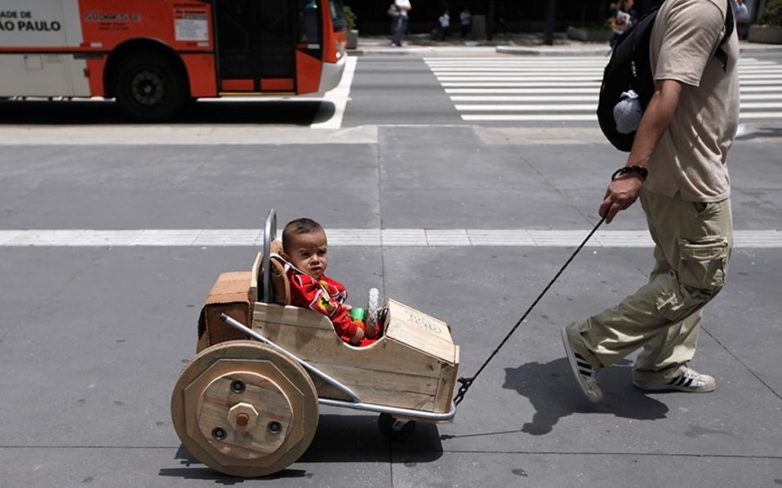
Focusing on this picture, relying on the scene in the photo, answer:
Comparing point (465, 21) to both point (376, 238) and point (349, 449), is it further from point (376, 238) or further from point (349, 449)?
point (349, 449)

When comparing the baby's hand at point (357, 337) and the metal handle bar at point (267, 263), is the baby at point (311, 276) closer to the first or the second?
the baby's hand at point (357, 337)

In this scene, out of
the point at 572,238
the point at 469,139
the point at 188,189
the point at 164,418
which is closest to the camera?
the point at 164,418

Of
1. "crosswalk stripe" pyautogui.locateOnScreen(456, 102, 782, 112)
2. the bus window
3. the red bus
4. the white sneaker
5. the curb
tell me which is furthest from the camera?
the curb

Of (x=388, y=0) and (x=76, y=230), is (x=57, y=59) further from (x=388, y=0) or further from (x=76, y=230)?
(x=388, y=0)

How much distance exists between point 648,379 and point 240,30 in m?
10.2

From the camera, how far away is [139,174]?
902 cm

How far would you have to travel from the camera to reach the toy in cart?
10.5 ft

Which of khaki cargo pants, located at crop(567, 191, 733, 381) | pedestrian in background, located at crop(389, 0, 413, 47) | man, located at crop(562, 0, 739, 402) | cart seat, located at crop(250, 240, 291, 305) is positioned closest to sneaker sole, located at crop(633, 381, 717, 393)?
man, located at crop(562, 0, 739, 402)

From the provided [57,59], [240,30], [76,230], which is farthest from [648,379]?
[57,59]

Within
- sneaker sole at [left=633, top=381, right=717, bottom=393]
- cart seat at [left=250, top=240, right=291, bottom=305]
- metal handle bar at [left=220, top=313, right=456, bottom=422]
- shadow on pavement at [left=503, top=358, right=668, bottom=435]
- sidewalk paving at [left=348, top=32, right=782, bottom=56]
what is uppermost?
A: cart seat at [left=250, top=240, right=291, bottom=305]

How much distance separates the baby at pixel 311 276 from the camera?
3.35m

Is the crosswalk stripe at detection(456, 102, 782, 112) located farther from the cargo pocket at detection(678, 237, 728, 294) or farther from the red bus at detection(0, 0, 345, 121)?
the cargo pocket at detection(678, 237, 728, 294)

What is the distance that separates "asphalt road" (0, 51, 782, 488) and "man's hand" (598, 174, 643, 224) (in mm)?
1075

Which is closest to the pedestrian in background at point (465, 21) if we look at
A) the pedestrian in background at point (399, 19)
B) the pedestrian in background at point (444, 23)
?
the pedestrian in background at point (444, 23)
